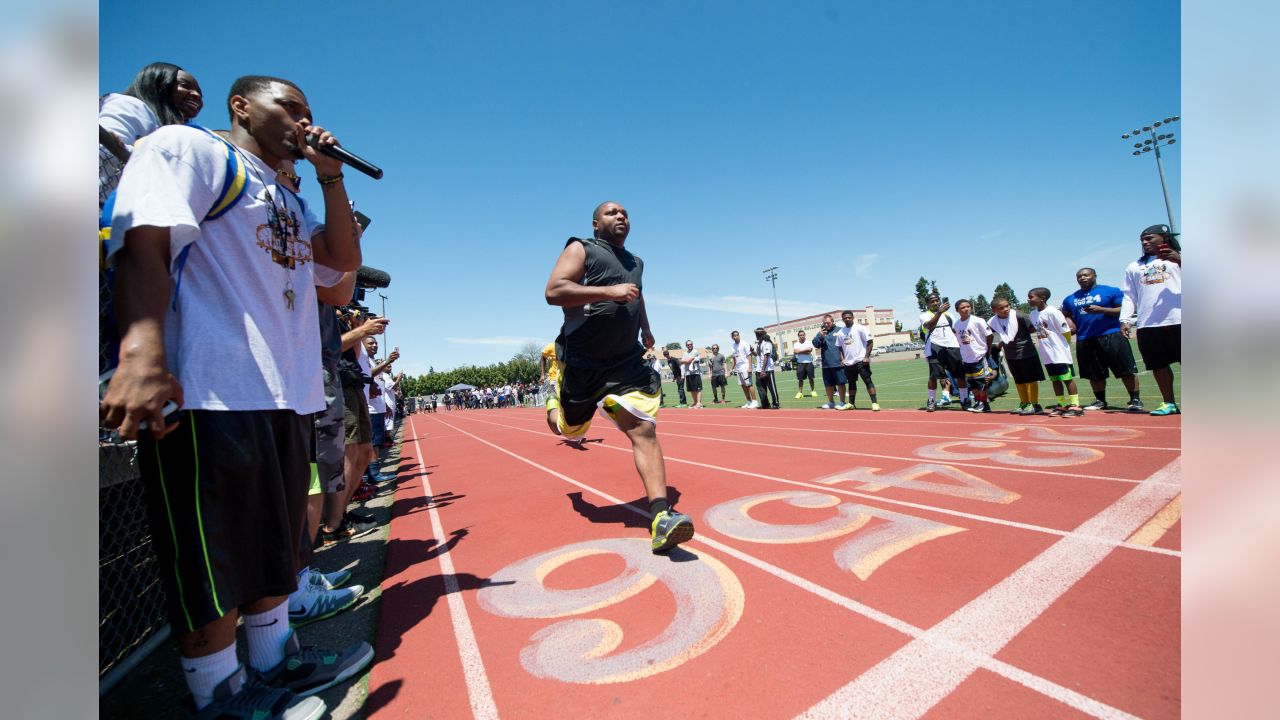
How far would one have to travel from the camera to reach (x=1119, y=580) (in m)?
2.11

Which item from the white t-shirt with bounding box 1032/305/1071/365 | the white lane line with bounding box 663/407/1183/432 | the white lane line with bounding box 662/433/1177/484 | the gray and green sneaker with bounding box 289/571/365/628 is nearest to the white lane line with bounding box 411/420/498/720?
the gray and green sneaker with bounding box 289/571/365/628

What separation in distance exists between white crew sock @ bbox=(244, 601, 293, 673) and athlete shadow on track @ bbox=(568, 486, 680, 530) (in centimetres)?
215

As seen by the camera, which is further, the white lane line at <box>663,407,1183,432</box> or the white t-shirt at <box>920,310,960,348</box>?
the white t-shirt at <box>920,310,960,348</box>

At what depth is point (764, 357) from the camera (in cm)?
1236

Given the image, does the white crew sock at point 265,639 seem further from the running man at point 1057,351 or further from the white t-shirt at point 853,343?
the white t-shirt at point 853,343

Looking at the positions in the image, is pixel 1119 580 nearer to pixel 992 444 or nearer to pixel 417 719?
pixel 417 719

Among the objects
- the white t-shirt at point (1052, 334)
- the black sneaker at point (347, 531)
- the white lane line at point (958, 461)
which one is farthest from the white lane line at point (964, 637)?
the white t-shirt at point (1052, 334)

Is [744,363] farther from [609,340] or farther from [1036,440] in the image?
[609,340]

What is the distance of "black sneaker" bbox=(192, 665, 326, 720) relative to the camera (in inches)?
55.8

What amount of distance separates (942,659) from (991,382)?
8.38 metres

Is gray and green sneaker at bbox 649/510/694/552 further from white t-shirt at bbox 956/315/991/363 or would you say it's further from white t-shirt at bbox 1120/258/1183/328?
white t-shirt at bbox 956/315/991/363

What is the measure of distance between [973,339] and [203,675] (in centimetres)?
968

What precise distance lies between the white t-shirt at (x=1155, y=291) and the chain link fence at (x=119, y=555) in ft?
29.9

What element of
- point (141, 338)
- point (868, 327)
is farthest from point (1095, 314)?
point (868, 327)
